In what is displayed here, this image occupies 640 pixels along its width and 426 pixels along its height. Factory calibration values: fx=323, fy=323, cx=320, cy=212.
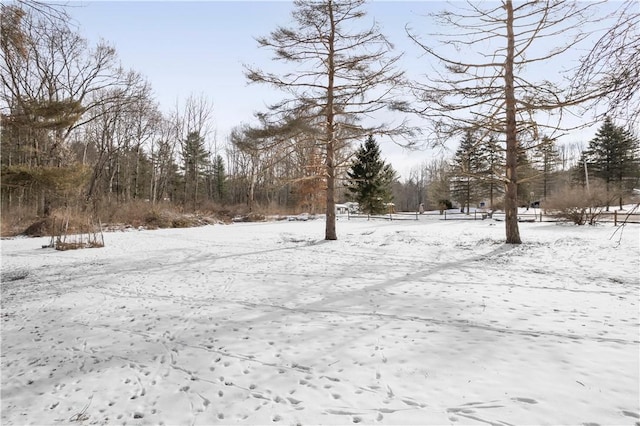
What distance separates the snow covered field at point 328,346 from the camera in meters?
2.90

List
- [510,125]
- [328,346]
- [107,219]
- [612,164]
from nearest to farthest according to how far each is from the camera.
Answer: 1. [328,346]
2. [510,125]
3. [107,219]
4. [612,164]

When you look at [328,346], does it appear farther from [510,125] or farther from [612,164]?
[612,164]

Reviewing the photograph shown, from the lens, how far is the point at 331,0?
12875mm

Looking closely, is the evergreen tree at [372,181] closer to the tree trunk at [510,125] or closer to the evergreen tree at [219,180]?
the tree trunk at [510,125]

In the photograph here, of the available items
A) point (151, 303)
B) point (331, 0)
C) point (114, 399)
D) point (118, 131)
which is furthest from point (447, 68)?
point (118, 131)

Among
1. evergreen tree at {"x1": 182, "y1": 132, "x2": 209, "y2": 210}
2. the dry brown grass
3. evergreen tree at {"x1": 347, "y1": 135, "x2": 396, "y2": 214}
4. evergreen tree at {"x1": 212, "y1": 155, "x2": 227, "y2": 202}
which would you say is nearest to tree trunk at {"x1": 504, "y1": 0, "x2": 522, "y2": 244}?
the dry brown grass

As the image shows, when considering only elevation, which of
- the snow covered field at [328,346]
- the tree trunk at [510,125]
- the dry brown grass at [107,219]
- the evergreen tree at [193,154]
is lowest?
the snow covered field at [328,346]

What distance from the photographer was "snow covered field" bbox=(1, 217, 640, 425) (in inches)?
114

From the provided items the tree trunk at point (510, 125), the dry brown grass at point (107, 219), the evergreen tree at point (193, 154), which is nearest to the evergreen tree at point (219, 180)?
the evergreen tree at point (193, 154)

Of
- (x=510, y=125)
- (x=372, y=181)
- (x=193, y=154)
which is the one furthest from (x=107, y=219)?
(x=510, y=125)

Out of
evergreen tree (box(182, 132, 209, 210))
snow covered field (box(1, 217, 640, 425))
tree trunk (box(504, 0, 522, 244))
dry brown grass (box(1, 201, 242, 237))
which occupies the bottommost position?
snow covered field (box(1, 217, 640, 425))

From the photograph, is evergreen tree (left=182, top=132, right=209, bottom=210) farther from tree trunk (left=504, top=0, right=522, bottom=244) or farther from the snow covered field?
tree trunk (left=504, top=0, right=522, bottom=244)

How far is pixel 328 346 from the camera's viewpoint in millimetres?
4051

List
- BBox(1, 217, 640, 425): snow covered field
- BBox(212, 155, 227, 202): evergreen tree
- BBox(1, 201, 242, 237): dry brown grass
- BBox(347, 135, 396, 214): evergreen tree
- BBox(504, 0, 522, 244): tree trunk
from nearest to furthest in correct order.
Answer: BBox(1, 217, 640, 425): snow covered field → BBox(504, 0, 522, 244): tree trunk → BBox(1, 201, 242, 237): dry brown grass → BBox(347, 135, 396, 214): evergreen tree → BBox(212, 155, 227, 202): evergreen tree
